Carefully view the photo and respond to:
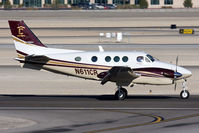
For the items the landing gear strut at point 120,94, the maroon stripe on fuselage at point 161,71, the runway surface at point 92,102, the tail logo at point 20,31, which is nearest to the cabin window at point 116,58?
the maroon stripe on fuselage at point 161,71

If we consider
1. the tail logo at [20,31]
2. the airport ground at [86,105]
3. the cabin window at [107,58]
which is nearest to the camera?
the airport ground at [86,105]

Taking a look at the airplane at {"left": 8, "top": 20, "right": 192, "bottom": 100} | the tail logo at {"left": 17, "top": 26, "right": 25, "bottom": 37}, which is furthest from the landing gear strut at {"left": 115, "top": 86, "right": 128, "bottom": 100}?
the tail logo at {"left": 17, "top": 26, "right": 25, "bottom": 37}

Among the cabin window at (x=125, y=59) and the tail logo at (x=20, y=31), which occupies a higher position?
the tail logo at (x=20, y=31)

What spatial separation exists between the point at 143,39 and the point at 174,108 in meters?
42.4

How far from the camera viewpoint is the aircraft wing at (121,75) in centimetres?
3088

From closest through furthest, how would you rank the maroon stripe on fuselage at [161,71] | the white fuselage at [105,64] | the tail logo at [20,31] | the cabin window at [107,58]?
the maroon stripe on fuselage at [161,71]
the white fuselage at [105,64]
the cabin window at [107,58]
the tail logo at [20,31]

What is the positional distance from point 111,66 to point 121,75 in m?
0.90

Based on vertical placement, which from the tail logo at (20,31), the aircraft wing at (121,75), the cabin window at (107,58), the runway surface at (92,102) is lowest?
the runway surface at (92,102)

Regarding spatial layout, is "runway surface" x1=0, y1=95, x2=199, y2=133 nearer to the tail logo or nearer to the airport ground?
the airport ground

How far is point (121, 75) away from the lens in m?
31.2

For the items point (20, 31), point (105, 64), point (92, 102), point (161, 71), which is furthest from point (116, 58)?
point (20, 31)

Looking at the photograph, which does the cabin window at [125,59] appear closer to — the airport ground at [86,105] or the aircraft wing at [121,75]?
the aircraft wing at [121,75]

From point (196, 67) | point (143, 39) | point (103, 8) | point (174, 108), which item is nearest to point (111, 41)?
point (143, 39)

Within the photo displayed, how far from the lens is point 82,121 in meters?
24.5
